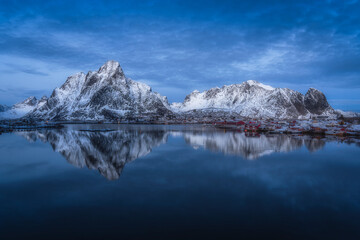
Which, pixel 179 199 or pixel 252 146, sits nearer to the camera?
pixel 179 199

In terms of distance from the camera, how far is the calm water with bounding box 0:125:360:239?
12.7 meters

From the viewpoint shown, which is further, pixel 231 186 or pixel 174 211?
pixel 231 186

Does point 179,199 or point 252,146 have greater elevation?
point 252,146

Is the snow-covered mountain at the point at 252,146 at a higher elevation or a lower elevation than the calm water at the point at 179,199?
higher

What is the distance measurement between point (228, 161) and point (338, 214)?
1616 centimetres

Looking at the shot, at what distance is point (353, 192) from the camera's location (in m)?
19.1

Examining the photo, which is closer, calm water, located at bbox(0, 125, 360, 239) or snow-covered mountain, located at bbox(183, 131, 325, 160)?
calm water, located at bbox(0, 125, 360, 239)

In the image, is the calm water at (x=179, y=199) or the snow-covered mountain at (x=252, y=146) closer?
the calm water at (x=179, y=199)

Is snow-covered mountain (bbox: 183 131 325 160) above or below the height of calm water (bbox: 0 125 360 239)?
above

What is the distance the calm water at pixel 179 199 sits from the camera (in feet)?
41.5

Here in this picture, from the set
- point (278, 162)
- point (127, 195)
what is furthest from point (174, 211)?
point (278, 162)

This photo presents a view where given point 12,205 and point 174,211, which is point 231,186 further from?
point 12,205

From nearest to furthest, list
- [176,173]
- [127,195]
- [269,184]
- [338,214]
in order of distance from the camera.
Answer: [338,214], [127,195], [269,184], [176,173]

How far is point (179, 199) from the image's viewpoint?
16.9 m
